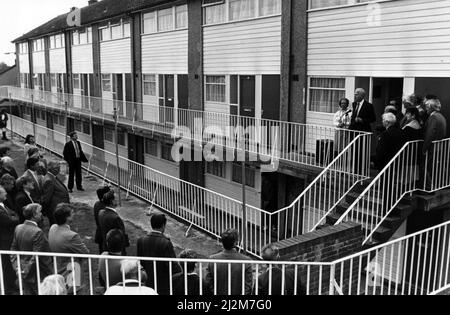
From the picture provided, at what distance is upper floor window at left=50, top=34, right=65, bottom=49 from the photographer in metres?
30.5

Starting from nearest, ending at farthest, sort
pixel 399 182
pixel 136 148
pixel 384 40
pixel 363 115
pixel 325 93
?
pixel 399 182, pixel 363 115, pixel 384 40, pixel 325 93, pixel 136 148

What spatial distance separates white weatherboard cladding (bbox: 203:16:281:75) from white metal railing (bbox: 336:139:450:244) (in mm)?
6085

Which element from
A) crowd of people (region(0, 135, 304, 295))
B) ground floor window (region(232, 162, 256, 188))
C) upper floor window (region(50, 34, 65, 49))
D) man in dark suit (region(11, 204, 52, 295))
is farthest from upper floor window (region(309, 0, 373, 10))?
upper floor window (region(50, 34, 65, 49))

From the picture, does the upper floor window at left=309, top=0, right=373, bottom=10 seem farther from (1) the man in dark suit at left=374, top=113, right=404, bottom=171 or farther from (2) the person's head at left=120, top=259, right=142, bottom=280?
(2) the person's head at left=120, top=259, right=142, bottom=280

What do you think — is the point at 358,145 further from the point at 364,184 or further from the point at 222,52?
the point at 222,52

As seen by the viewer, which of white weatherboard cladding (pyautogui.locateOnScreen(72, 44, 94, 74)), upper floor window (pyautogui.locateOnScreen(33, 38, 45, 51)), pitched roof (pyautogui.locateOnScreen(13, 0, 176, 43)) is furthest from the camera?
upper floor window (pyautogui.locateOnScreen(33, 38, 45, 51))

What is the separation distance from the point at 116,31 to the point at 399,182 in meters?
18.9

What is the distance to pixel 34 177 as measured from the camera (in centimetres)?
794

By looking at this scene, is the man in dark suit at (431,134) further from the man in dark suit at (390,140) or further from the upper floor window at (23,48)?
the upper floor window at (23,48)

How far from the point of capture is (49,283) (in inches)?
151

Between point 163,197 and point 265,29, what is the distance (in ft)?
19.3

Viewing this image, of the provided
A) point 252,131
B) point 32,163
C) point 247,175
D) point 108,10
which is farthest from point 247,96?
point 108,10

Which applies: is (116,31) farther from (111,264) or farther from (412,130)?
(111,264)

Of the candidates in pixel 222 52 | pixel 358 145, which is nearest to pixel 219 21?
pixel 222 52
